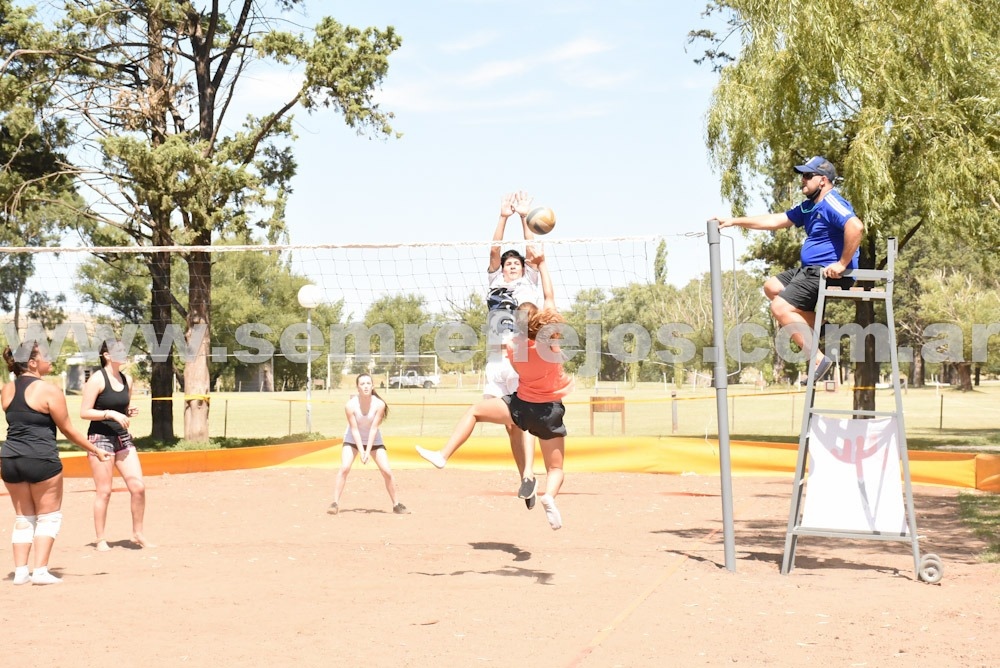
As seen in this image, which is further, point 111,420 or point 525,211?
point 111,420

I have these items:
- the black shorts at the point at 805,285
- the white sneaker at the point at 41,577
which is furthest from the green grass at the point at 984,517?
the white sneaker at the point at 41,577

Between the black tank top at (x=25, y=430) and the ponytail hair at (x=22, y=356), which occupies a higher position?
the ponytail hair at (x=22, y=356)

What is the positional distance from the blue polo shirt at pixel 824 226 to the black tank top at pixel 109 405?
17.9 feet

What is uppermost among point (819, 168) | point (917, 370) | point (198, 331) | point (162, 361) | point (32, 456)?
point (819, 168)

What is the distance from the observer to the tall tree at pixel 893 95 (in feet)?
50.9

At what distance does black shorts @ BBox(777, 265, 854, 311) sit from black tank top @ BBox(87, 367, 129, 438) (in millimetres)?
5318

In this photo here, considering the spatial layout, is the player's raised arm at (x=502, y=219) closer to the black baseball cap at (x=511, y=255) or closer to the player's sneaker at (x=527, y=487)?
the black baseball cap at (x=511, y=255)

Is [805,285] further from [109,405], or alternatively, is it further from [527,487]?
[109,405]

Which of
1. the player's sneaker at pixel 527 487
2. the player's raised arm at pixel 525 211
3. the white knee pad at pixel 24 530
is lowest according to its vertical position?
the white knee pad at pixel 24 530

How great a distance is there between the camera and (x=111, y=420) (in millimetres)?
8367

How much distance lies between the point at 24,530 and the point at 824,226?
240 inches

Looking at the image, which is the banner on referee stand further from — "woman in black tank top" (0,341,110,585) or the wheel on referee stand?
"woman in black tank top" (0,341,110,585)

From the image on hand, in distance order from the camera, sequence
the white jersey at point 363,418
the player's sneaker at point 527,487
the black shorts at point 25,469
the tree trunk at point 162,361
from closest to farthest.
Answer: the black shorts at point 25,469 < the player's sneaker at point 527,487 < the white jersey at point 363,418 < the tree trunk at point 162,361

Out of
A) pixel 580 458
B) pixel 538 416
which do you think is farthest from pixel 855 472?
pixel 580 458
